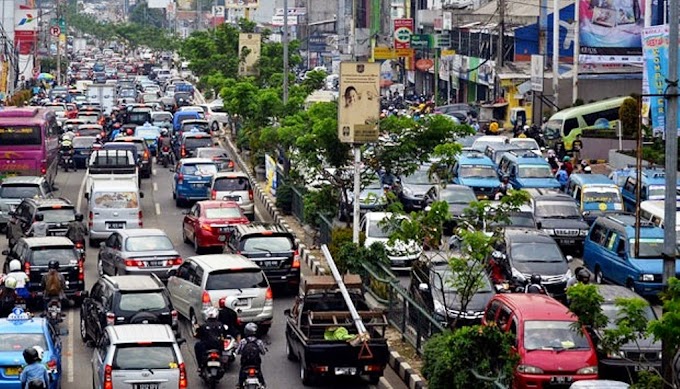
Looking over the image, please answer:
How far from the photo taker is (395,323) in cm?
2648

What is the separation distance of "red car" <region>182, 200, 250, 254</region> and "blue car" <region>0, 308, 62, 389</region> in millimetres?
13579

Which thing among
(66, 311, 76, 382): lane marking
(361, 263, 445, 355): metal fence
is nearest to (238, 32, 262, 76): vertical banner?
(66, 311, 76, 382): lane marking

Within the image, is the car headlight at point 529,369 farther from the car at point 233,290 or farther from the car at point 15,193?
the car at point 15,193

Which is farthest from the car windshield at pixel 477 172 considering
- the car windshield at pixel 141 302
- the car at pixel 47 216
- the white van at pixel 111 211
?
the car windshield at pixel 141 302

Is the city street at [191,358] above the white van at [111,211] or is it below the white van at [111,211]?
below

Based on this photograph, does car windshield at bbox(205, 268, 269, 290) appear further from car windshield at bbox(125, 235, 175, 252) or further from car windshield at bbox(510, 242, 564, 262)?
car windshield at bbox(510, 242, 564, 262)

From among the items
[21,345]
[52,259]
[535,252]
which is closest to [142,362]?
[21,345]

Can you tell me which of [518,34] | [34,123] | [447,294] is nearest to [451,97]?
[518,34]

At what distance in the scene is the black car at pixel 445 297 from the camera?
25594mm

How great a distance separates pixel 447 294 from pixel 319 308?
12.0 ft

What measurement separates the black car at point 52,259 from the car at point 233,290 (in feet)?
10.7

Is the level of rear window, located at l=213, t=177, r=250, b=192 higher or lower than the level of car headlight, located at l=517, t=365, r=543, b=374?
higher

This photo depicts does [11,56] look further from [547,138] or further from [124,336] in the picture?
[124,336]

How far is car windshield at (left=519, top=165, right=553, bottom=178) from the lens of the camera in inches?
1714
